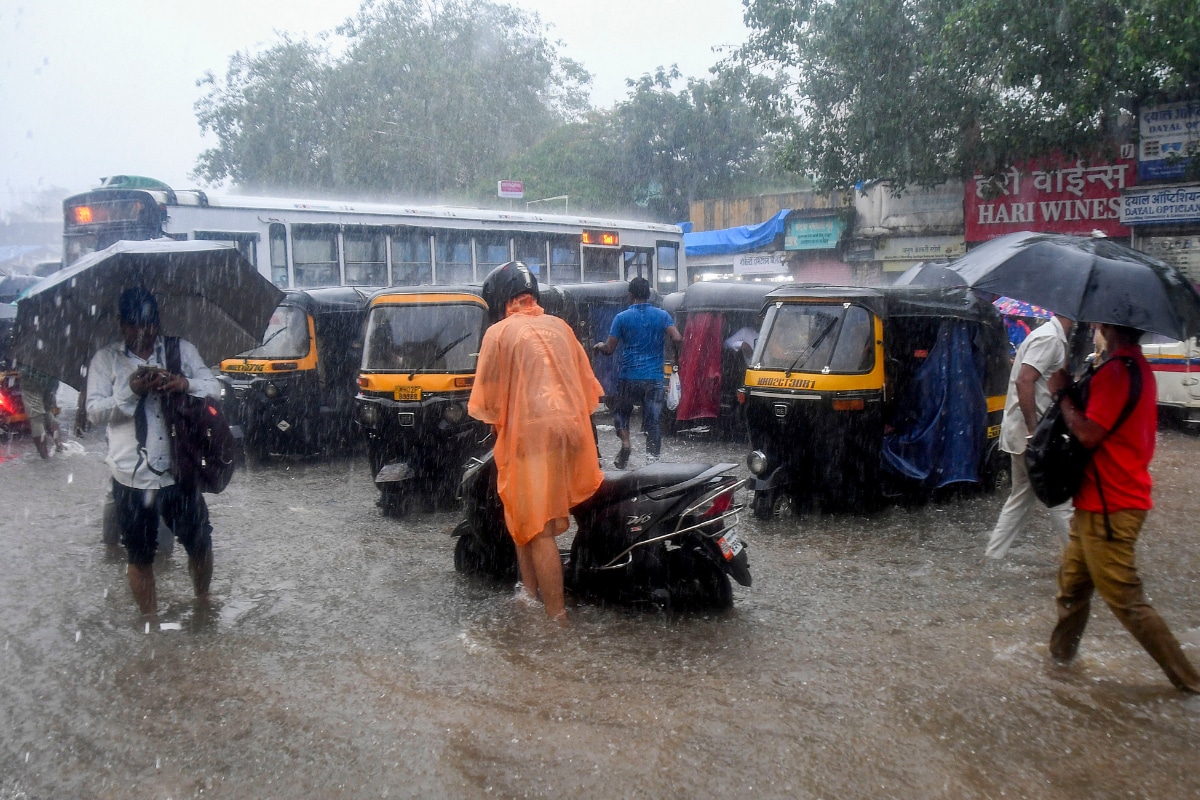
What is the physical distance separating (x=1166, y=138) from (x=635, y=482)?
1431cm

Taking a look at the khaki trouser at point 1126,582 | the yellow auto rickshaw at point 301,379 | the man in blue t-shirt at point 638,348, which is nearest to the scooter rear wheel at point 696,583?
the khaki trouser at point 1126,582

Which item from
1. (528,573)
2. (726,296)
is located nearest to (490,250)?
(726,296)

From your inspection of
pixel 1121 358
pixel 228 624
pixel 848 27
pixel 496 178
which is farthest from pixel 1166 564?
pixel 496 178

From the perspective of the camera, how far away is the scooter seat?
16.0ft

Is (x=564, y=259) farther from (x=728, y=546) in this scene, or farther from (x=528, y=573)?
(x=728, y=546)

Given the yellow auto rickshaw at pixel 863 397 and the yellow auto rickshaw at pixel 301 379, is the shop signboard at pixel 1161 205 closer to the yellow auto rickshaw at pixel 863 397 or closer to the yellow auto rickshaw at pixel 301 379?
the yellow auto rickshaw at pixel 863 397

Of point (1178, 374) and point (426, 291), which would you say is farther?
point (1178, 374)

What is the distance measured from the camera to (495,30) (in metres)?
38.5

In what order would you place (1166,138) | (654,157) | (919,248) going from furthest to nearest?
(654,157) < (919,248) < (1166,138)

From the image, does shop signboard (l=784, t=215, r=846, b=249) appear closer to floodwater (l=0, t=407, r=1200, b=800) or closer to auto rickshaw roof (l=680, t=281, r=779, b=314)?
auto rickshaw roof (l=680, t=281, r=779, b=314)

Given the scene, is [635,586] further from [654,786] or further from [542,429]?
[654,786]

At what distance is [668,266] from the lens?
20.8 m

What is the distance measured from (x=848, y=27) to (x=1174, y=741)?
47.5ft

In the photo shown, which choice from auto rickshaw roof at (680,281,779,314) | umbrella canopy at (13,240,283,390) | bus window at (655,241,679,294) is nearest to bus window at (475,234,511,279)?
bus window at (655,241,679,294)
